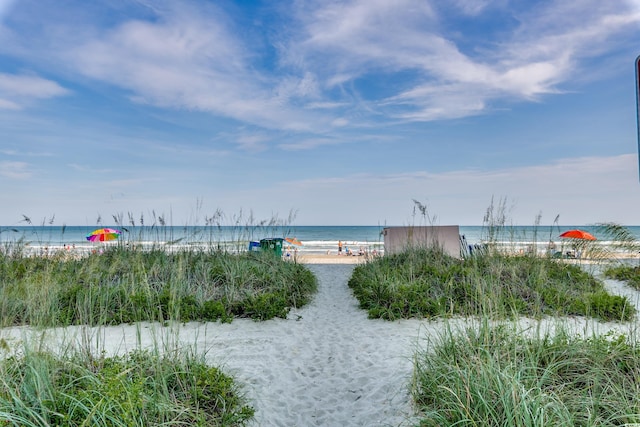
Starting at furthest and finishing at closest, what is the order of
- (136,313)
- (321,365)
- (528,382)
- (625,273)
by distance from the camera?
(625,273)
(136,313)
(321,365)
(528,382)

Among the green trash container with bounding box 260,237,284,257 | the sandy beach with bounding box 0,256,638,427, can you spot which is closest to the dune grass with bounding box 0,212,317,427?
the sandy beach with bounding box 0,256,638,427

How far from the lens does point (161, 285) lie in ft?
24.0

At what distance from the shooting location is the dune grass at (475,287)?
669 cm

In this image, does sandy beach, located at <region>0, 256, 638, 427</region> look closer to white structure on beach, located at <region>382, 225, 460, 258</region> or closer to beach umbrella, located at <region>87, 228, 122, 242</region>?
white structure on beach, located at <region>382, 225, 460, 258</region>

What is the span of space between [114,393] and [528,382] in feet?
9.71

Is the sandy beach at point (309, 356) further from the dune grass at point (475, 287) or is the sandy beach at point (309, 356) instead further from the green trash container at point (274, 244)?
the green trash container at point (274, 244)

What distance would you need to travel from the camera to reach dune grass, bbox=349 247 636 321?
263 inches

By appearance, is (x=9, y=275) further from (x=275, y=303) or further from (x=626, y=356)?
(x=626, y=356)

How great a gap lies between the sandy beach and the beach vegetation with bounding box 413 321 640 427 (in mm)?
270

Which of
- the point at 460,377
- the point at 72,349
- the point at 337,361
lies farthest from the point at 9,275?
the point at 460,377

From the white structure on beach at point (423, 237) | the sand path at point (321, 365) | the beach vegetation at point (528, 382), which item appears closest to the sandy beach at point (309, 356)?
the sand path at point (321, 365)

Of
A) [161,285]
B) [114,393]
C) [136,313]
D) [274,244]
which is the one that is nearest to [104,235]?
[274,244]

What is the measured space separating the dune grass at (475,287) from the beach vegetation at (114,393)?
3.45m

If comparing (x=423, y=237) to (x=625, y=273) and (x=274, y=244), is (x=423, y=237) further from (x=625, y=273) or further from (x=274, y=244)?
(x=625, y=273)
